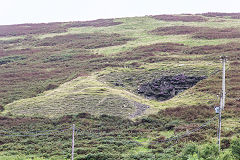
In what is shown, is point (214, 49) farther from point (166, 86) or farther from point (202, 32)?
point (166, 86)

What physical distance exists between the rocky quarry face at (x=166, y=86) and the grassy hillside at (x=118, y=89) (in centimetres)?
74

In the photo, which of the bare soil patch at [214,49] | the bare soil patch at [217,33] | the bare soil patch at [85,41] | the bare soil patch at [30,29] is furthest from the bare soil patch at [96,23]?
the bare soil patch at [214,49]

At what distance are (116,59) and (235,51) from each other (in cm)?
1706

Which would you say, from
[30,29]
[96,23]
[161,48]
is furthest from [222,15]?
[30,29]

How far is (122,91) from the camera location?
35344 millimetres

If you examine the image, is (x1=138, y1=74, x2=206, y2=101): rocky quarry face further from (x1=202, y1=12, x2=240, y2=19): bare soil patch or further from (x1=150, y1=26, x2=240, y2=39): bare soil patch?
(x1=202, y1=12, x2=240, y2=19): bare soil patch

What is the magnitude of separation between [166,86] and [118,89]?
515cm

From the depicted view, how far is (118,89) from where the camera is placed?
36688mm

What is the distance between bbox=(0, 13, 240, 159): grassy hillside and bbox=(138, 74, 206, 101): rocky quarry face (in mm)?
736

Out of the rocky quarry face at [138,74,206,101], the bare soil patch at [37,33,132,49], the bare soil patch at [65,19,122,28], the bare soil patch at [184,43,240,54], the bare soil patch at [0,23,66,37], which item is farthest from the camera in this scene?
the bare soil patch at [65,19,122,28]

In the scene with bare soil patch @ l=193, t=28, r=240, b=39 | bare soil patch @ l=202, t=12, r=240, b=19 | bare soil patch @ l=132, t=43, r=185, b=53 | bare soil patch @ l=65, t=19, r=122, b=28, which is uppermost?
bare soil patch @ l=202, t=12, r=240, b=19

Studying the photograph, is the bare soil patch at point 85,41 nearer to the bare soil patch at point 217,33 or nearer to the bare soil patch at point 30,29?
the bare soil patch at point 30,29

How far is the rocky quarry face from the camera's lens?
3597 cm

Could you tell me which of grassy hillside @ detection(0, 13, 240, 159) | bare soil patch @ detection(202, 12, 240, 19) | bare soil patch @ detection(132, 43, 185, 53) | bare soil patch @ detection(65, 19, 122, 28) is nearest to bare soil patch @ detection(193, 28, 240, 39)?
grassy hillside @ detection(0, 13, 240, 159)
